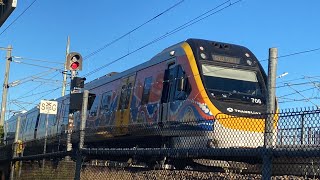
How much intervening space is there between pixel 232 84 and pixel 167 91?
5.81 ft

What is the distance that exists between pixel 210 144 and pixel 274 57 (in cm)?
270

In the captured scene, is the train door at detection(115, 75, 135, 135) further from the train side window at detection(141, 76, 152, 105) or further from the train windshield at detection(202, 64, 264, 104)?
the train windshield at detection(202, 64, 264, 104)

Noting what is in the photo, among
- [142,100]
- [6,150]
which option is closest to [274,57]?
[142,100]

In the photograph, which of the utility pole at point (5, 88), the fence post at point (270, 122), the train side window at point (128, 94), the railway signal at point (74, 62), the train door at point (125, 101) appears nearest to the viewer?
the fence post at point (270, 122)

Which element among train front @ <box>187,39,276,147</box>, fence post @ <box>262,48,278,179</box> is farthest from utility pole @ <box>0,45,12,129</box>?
fence post @ <box>262,48,278,179</box>

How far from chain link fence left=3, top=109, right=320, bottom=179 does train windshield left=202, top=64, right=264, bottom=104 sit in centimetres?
219

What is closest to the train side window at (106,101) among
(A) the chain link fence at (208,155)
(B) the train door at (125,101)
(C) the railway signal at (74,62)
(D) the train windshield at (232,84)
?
(B) the train door at (125,101)

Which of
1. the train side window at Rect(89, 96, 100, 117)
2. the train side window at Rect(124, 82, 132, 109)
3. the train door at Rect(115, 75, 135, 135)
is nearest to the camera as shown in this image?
the train door at Rect(115, 75, 135, 135)

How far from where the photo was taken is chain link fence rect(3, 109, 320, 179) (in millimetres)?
4656

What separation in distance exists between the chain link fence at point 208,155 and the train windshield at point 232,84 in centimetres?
219

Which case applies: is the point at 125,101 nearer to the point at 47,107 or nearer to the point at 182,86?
the point at 47,107

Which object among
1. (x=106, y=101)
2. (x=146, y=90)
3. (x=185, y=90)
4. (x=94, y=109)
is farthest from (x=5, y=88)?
(x=185, y=90)

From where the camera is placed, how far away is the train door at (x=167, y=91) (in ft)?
42.7

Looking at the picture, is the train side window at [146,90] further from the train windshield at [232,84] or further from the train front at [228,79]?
the train windshield at [232,84]
